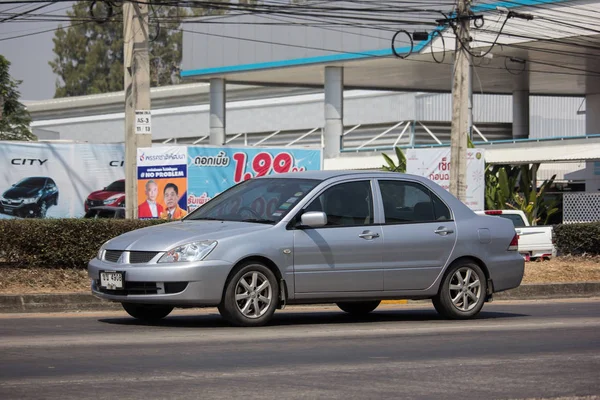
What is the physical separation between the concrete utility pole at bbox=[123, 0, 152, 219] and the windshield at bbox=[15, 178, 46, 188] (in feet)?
38.3

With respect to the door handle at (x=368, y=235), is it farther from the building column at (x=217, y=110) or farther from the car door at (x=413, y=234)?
the building column at (x=217, y=110)

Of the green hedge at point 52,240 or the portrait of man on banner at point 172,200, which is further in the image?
the portrait of man on banner at point 172,200

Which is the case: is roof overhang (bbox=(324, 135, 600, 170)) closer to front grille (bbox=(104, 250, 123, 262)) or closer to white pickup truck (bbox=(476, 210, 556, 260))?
white pickup truck (bbox=(476, 210, 556, 260))

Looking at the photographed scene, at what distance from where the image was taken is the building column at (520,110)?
50.4m

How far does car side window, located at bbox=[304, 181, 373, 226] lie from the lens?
37.2 ft

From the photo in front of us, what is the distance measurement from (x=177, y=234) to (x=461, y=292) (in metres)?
3.44

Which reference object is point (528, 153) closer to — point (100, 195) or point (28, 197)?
point (100, 195)

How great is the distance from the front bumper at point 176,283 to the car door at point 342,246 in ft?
3.05

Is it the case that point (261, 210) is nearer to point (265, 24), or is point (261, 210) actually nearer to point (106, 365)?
point (106, 365)

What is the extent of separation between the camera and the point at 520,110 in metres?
51.5

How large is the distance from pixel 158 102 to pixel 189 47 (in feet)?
69.9

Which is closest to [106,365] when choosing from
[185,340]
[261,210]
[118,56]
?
[185,340]

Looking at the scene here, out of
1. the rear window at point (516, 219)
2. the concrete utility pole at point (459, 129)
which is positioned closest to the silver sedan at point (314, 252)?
the concrete utility pole at point (459, 129)

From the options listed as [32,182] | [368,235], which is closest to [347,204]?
[368,235]
